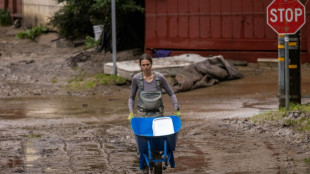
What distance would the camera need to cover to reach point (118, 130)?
12672 millimetres

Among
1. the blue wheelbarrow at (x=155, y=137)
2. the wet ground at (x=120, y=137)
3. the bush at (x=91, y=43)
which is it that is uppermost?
the bush at (x=91, y=43)

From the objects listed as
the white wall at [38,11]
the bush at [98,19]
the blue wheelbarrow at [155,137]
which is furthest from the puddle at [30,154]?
the white wall at [38,11]

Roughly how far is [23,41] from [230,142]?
2043 cm

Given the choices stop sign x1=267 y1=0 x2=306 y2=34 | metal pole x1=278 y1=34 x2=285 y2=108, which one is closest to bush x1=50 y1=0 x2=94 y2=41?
metal pole x1=278 y1=34 x2=285 y2=108

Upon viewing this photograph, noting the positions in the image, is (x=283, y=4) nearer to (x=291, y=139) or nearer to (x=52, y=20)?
(x=291, y=139)

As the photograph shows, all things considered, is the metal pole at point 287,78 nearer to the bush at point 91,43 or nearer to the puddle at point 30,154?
the puddle at point 30,154

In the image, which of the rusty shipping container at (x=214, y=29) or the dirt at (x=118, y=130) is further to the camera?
the rusty shipping container at (x=214, y=29)

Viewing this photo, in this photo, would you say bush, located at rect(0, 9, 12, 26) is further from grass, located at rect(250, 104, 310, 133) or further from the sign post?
the sign post

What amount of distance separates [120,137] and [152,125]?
3.79 meters

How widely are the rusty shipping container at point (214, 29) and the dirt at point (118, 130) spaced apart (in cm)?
93

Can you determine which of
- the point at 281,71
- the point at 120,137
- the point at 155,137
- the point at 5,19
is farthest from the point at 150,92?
the point at 5,19

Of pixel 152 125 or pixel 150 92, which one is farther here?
pixel 150 92

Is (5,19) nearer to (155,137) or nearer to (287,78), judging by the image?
(287,78)

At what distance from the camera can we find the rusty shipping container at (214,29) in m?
21.2
